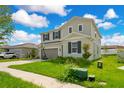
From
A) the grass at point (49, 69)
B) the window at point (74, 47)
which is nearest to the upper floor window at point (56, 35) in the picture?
the window at point (74, 47)

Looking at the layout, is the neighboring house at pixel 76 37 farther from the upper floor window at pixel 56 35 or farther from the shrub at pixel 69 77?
the shrub at pixel 69 77

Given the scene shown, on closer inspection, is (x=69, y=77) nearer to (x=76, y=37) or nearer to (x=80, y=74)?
(x=80, y=74)

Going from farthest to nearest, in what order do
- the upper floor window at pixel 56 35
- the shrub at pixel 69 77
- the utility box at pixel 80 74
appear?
the upper floor window at pixel 56 35 < the utility box at pixel 80 74 < the shrub at pixel 69 77

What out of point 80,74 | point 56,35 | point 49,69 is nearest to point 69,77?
point 80,74

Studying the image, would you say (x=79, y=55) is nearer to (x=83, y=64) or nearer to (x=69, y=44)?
(x=69, y=44)

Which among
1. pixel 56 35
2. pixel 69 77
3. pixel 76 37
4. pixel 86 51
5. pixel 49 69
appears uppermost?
pixel 56 35

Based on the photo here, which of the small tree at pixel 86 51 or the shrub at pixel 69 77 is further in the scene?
the small tree at pixel 86 51

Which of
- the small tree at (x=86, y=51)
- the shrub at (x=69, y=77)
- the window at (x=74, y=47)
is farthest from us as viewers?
the window at (x=74, y=47)

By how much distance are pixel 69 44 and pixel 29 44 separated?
69.4 feet

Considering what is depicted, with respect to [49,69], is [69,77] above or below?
below

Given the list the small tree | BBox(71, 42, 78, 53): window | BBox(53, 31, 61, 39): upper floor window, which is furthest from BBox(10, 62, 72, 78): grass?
BBox(53, 31, 61, 39): upper floor window

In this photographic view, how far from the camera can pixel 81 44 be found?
2508cm

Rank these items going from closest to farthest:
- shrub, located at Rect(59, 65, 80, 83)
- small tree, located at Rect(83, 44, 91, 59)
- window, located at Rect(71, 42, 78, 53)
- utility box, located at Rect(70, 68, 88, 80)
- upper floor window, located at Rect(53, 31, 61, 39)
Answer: shrub, located at Rect(59, 65, 80, 83) < utility box, located at Rect(70, 68, 88, 80) < small tree, located at Rect(83, 44, 91, 59) < window, located at Rect(71, 42, 78, 53) < upper floor window, located at Rect(53, 31, 61, 39)

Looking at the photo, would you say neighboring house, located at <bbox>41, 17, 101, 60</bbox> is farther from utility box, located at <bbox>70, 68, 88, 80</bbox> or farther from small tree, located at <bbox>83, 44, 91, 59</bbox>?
utility box, located at <bbox>70, 68, 88, 80</bbox>
